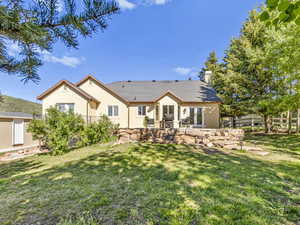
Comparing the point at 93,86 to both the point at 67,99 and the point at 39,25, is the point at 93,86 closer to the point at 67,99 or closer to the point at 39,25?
the point at 67,99

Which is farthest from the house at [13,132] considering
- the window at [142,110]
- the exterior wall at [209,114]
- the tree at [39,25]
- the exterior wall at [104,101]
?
the exterior wall at [209,114]

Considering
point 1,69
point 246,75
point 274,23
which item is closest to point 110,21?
point 1,69

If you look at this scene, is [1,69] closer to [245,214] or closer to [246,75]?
[245,214]

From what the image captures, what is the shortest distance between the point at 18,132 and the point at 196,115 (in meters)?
16.7

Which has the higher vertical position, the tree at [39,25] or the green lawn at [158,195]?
the tree at [39,25]

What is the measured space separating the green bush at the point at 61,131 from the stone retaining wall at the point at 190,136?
2.05 m

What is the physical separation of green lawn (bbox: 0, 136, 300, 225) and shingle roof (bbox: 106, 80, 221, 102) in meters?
10.7

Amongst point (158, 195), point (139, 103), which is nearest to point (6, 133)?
point (139, 103)

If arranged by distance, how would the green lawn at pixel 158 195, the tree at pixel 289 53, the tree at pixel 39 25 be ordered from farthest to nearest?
the tree at pixel 289 53, the green lawn at pixel 158 195, the tree at pixel 39 25

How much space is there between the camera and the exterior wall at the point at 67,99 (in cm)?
1437

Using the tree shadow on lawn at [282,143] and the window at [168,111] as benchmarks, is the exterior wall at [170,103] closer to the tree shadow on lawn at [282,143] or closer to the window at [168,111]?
the window at [168,111]

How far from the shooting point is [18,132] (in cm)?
1322

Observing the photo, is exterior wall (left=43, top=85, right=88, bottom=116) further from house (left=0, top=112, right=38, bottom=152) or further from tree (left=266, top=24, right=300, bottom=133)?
tree (left=266, top=24, right=300, bottom=133)

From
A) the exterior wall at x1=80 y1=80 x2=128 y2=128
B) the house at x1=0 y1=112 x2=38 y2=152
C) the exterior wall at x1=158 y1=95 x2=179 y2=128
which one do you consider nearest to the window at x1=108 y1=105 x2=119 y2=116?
the exterior wall at x1=80 y1=80 x2=128 y2=128
